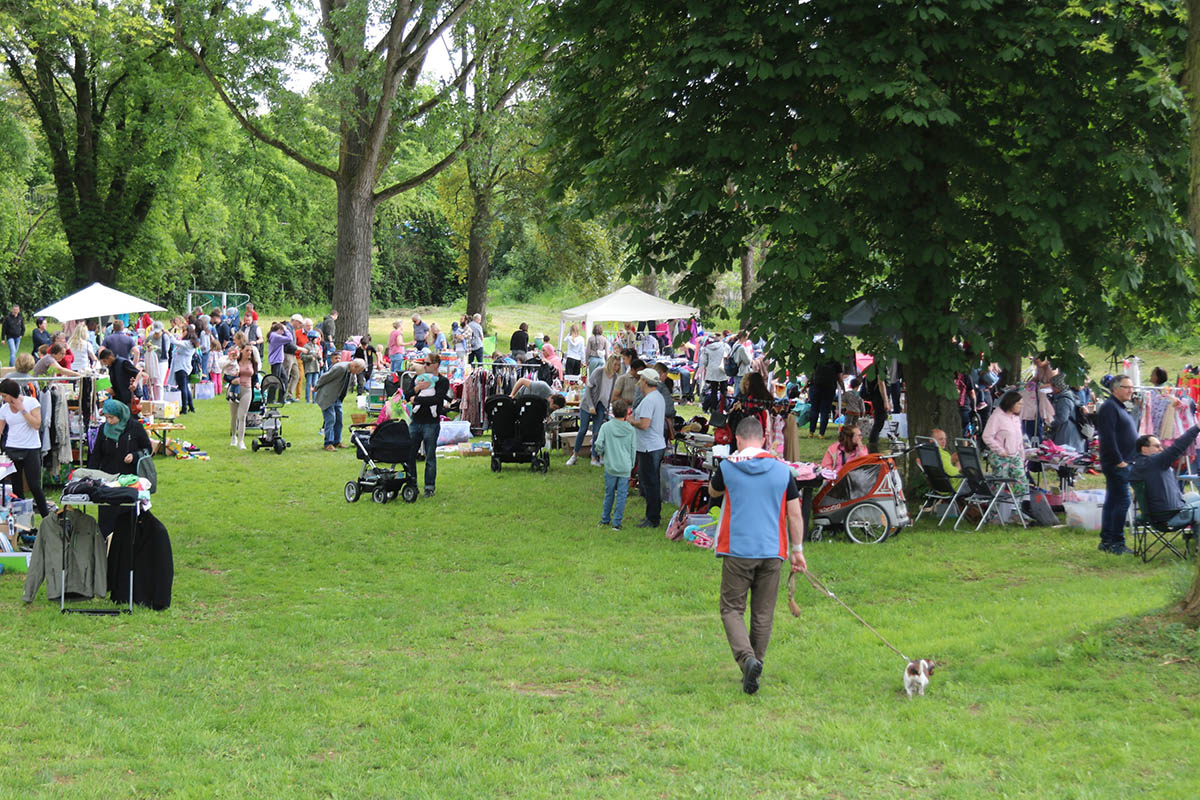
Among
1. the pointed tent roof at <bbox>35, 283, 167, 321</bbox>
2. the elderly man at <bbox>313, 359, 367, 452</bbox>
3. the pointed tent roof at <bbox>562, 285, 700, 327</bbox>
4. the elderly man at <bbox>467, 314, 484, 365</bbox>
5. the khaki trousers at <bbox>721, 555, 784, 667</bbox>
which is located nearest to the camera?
the khaki trousers at <bbox>721, 555, 784, 667</bbox>

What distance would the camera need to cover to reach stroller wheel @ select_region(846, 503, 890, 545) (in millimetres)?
12500

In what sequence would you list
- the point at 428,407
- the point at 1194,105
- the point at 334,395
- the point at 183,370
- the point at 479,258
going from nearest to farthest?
1. the point at 1194,105
2. the point at 428,407
3. the point at 334,395
4. the point at 183,370
5. the point at 479,258

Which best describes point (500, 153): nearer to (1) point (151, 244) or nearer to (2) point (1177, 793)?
(1) point (151, 244)

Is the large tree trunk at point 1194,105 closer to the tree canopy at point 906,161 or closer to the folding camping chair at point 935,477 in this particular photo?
the tree canopy at point 906,161

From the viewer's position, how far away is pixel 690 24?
12.7 meters

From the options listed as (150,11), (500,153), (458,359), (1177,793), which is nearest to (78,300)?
(458,359)

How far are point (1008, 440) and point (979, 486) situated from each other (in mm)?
618

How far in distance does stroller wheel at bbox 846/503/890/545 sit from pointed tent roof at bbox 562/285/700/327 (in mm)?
11816

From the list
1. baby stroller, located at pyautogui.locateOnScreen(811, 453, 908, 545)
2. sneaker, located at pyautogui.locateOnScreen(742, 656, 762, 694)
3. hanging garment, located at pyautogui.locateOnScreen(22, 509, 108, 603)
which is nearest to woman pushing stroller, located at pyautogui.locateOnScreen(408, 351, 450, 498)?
baby stroller, located at pyautogui.locateOnScreen(811, 453, 908, 545)

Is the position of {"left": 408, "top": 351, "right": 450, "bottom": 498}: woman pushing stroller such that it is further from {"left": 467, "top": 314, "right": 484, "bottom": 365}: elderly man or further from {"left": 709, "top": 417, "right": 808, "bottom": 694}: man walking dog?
{"left": 467, "top": 314, "right": 484, "bottom": 365}: elderly man

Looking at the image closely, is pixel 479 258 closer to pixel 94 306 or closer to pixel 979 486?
pixel 94 306

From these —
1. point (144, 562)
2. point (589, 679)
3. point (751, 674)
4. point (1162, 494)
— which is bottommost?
point (589, 679)

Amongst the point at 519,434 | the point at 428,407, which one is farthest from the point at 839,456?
the point at 519,434

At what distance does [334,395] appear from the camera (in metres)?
18.7
